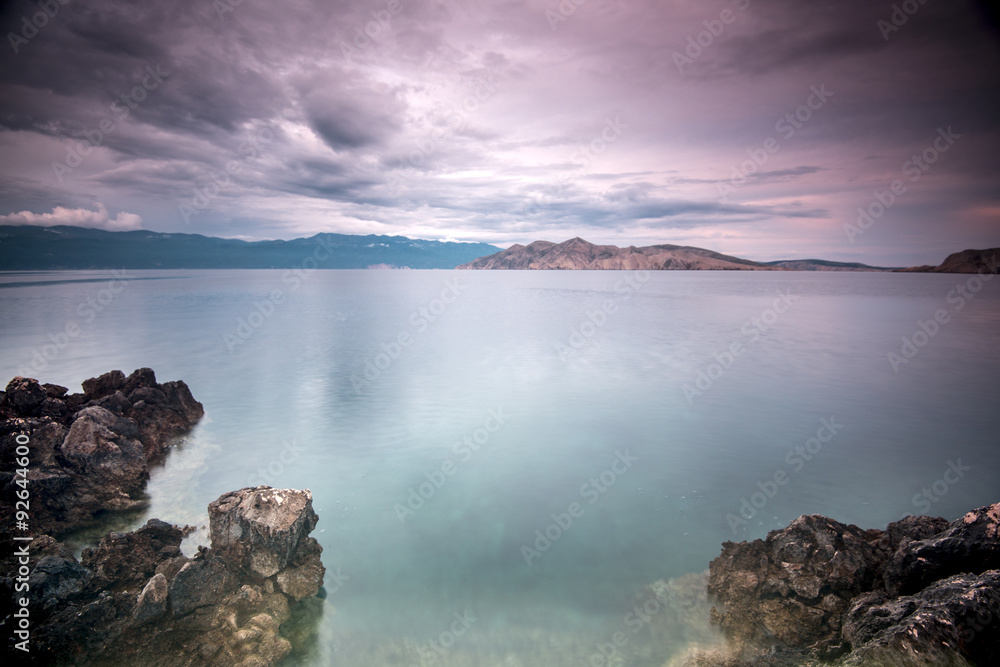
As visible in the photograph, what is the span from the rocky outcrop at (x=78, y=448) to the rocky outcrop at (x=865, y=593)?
41.6 feet

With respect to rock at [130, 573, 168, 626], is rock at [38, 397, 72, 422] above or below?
above

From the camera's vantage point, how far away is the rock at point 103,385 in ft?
50.2

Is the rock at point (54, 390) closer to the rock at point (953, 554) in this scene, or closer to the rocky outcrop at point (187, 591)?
the rocky outcrop at point (187, 591)

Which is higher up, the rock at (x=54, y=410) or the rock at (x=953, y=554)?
the rock at (x=953, y=554)

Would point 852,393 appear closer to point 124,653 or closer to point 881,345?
point 881,345

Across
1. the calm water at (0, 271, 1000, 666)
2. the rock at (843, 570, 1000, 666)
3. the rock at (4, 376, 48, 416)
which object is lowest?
the calm water at (0, 271, 1000, 666)

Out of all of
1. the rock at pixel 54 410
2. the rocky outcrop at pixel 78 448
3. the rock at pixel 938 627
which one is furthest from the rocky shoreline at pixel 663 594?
the rock at pixel 54 410

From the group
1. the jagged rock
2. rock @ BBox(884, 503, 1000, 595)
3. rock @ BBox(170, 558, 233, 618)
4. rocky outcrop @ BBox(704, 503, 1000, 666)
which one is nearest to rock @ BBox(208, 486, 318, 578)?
rock @ BBox(170, 558, 233, 618)

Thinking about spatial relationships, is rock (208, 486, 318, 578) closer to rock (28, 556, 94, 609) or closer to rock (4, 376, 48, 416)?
rock (28, 556, 94, 609)

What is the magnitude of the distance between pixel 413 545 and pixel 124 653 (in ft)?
15.3

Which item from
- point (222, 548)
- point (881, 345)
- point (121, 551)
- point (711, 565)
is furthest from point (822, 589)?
point (881, 345)

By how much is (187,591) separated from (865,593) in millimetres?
9779

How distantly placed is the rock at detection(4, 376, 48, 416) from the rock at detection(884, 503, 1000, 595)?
1982cm

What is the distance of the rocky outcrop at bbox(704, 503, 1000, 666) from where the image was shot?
4.98 metres
